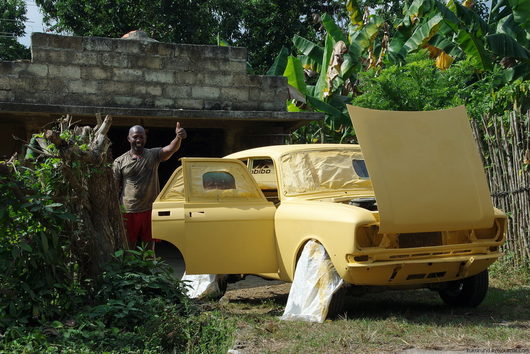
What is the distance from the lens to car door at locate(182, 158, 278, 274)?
22.7 ft

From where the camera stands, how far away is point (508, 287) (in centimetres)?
825

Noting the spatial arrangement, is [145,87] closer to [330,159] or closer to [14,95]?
[14,95]

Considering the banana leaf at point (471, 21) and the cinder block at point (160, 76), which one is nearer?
the cinder block at point (160, 76)

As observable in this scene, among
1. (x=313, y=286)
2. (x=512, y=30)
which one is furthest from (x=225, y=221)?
(x=512, y=30)

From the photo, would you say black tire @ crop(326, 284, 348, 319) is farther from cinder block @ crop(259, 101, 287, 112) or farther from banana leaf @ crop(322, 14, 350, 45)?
banana leaf @ crop(322, 14, 350, 45)

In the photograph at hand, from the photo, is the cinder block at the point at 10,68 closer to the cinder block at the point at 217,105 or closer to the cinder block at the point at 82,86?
the cinder block at the point at 82,86

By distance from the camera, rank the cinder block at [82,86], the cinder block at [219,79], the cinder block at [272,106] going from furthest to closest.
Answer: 1. the cinder block at [272,106]
2. the cinder block at [219,79]
3. the cinder block at [82,86]

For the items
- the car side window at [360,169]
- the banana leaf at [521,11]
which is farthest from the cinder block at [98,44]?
the banana leaf at [521,11]

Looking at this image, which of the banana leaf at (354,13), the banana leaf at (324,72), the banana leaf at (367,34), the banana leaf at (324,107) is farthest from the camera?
the banana leaf at (354,13)

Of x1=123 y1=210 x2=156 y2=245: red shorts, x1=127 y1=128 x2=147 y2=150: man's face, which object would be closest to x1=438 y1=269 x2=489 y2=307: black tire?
x1=123 y1=210 x2=156 y2=245: red shorts

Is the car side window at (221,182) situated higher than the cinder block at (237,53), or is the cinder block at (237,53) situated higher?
the cinder block at (237,53)

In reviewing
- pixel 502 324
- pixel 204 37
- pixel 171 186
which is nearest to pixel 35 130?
pixel 171 186

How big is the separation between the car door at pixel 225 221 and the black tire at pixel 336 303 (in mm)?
880

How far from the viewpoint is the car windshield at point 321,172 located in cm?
726
